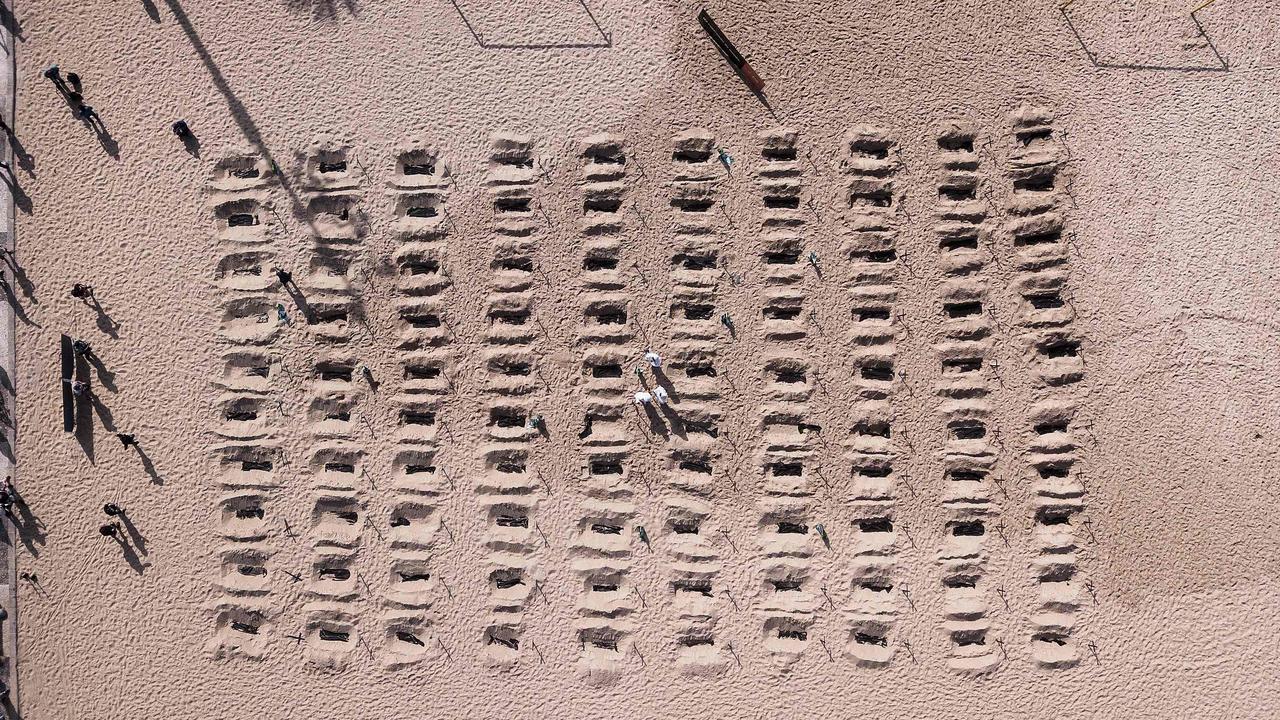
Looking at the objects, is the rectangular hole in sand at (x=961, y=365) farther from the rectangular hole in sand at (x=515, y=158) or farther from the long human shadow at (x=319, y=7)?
the long human shadow at (x=319, y=7)

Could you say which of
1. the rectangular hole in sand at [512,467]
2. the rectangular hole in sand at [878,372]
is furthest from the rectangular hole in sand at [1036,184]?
the rectangular hole in sand at [512,467]

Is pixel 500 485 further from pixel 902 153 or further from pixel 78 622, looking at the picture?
pixel 902 153

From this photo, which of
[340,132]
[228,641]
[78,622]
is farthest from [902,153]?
[78,622]

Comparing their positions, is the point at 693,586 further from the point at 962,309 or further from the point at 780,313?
the point at 962,309

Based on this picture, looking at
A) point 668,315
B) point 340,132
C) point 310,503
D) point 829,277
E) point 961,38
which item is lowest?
point 310,503

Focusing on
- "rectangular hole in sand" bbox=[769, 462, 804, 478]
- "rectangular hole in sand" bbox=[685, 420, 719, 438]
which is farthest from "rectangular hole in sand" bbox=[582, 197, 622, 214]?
"rectangular hole in sand" bbox=[769, 462, 804, 478]

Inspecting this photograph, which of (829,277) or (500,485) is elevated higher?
(829,277)
